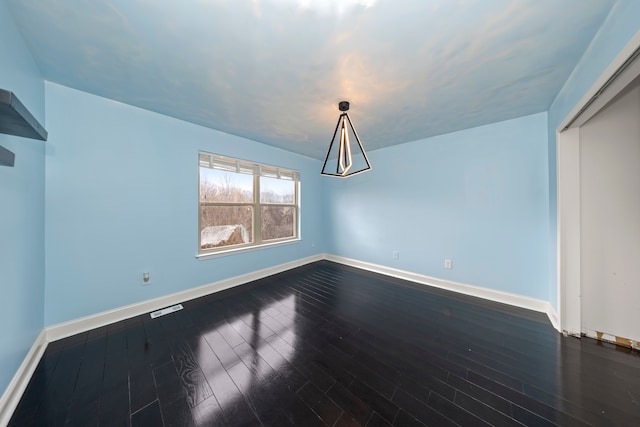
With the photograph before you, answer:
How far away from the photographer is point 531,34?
136cm

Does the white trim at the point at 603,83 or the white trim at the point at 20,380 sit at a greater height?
the white trim at the point at 603,83

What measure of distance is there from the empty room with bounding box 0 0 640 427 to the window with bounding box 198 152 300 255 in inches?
1.8

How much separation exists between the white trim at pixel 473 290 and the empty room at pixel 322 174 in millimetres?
35

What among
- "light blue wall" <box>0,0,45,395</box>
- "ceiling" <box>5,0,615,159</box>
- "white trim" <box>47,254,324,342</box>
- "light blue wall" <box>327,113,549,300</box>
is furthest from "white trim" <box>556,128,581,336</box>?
"light blue wall" <box>0,0,45,395</box>

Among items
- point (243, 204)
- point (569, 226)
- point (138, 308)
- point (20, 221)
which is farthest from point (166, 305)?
point (569, 226)

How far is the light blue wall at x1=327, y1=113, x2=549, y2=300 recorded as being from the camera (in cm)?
249

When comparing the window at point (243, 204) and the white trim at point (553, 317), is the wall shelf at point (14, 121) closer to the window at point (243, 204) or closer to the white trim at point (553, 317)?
the window at point (243, 204)

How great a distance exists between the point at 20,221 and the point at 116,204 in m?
0.75

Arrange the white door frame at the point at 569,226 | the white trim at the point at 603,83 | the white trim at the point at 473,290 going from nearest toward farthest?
the white trim at the point at 603,83, the white door frame at the point at 569,226, the white trim at the point at 473,290

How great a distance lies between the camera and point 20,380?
4.64 ft

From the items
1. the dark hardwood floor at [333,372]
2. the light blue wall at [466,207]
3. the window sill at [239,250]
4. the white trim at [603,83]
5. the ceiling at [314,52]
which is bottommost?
the dark hardwood floor at [333,372]

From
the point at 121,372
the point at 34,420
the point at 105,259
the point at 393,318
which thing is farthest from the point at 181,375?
the point at 393,318

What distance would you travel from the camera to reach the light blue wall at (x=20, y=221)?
1.30 m

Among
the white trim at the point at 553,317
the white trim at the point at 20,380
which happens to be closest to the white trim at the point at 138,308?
the white trim at the point at 20,380
